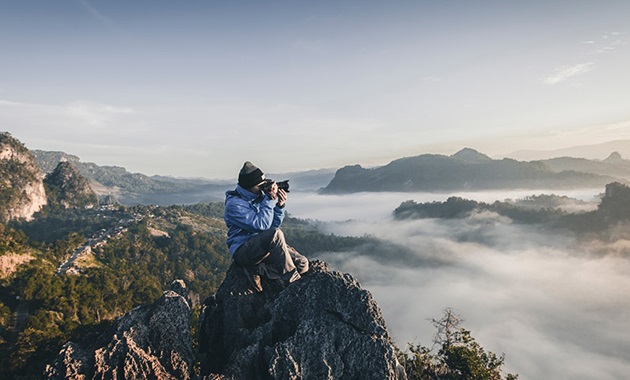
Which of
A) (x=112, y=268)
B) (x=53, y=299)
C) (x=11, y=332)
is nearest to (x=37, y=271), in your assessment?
(x=53, y=299)

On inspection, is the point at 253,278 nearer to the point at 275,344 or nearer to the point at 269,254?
the point at 269,254

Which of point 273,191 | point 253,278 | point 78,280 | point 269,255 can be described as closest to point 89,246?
point 78,280

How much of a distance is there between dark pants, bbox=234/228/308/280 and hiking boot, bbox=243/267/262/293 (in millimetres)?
256

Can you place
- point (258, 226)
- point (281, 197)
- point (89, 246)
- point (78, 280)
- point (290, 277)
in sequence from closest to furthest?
point (258, 226)
point (290, 277)
point (281, 197)
point (78, 280)
point (89, 246)

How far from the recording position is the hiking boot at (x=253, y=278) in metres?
10.8

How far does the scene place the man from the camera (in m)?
9.76

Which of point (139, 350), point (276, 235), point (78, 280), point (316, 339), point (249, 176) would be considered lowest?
point (78, 280)

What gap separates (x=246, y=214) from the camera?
32.6ft

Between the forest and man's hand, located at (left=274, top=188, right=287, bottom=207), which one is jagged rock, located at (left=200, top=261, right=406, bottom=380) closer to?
man's hand, located at (left=274, top=188, right=287, bottom=207)

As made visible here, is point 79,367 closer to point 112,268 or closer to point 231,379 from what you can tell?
point 231,379

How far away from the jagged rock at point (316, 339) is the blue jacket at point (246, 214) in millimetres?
2038

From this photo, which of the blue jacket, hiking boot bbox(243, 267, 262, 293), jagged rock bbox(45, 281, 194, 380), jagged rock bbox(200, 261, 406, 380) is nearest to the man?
the blue jacket

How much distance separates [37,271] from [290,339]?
4048 inches

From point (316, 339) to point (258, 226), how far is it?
3.51 m
